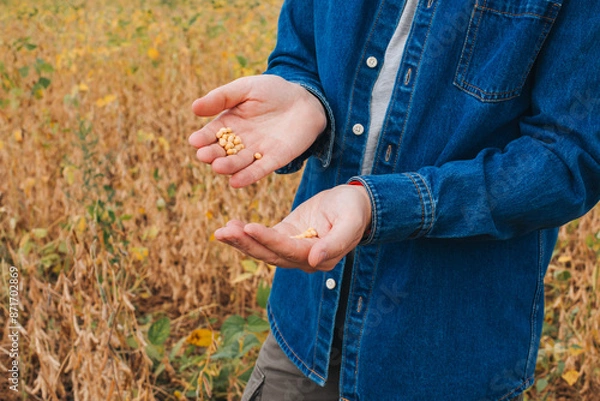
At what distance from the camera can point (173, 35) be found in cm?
403

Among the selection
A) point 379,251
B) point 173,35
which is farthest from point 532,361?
point 173,35

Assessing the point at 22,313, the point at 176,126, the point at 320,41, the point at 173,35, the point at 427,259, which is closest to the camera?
the point at 427,259

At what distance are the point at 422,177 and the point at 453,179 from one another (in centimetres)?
4

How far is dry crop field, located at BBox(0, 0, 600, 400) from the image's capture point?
1.60m

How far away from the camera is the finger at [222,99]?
876mm

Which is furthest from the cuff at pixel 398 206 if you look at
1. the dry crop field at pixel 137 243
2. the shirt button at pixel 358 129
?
the dry crop field at pixel 137 243

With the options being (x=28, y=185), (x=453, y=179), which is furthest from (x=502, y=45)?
(x=28, y=185)

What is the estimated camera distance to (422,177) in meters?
0.81

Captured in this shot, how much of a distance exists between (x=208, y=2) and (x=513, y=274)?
4.39m

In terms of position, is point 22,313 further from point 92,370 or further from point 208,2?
point 208,2

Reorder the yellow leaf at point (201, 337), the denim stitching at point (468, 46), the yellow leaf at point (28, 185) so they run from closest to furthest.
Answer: the denim stitching at point (468, 46), the yellow leaf at point (201, 337), the yellow leaf at point (28, 185)

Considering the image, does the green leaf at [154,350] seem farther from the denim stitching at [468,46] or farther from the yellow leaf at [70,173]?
the denim stitching at [468,46]

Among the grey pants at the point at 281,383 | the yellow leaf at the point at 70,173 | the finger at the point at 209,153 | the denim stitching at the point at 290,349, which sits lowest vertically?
the yellow leaf at the point at 70,173

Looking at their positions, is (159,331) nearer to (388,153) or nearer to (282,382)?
(282,382)
